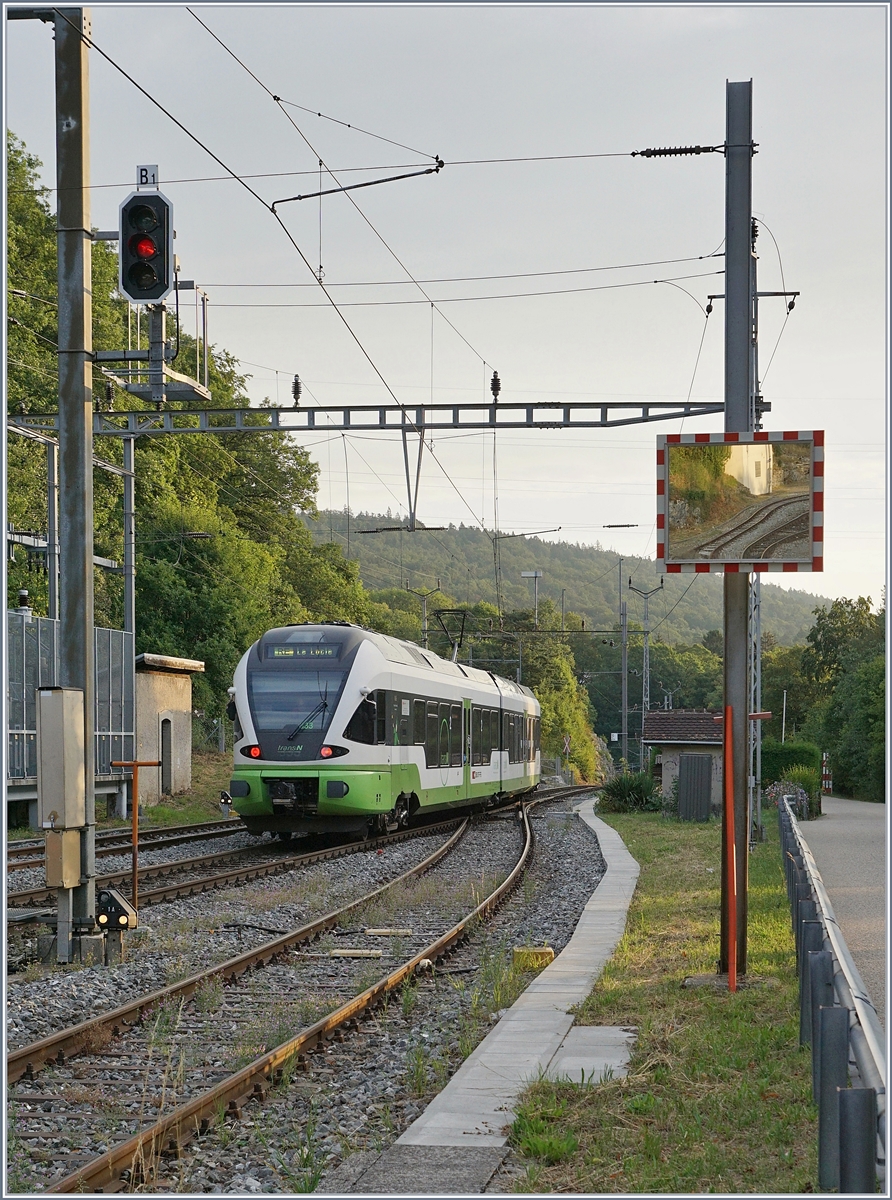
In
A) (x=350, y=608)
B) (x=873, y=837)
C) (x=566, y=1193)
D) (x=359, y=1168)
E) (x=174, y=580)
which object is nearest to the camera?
(x=566, y=1193)

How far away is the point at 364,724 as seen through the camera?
20.2 meters

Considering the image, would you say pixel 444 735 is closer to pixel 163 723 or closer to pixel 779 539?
pixel 163 723

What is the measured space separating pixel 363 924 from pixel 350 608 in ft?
182

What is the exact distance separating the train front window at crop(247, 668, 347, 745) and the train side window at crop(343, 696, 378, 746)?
36cm

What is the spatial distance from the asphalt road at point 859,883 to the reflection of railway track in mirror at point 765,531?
317cm

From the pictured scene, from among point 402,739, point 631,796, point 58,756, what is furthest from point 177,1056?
point 631,796

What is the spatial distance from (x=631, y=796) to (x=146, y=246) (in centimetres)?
2621

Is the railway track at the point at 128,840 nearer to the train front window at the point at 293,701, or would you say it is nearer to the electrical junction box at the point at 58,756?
the train front window at the point at 293,701

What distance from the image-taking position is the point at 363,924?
13.3m

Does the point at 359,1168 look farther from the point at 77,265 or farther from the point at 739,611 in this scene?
the point at 77,265

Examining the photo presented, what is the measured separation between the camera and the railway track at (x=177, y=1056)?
6109mm

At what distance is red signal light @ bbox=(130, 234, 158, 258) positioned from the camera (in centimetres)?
1073

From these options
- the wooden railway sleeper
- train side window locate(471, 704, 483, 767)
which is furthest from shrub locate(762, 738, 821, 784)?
the wooden railway sleeper

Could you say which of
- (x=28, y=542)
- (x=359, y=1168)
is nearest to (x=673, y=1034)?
(x=359, y=1168)
